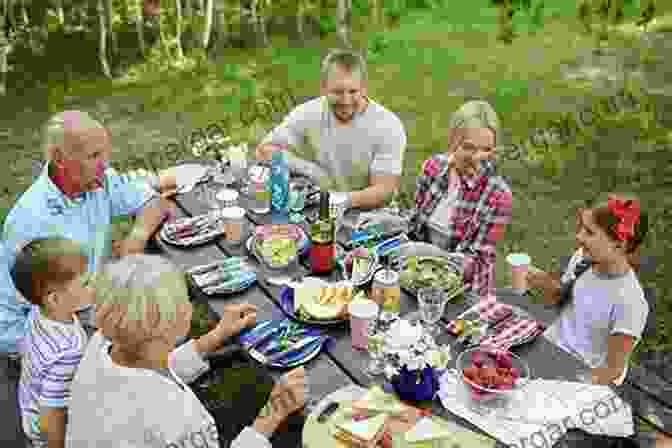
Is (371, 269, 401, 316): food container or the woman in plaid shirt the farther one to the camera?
the woman in plaid shirt

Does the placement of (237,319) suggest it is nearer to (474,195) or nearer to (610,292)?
(474,195)

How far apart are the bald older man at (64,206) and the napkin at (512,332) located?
1.61 meters

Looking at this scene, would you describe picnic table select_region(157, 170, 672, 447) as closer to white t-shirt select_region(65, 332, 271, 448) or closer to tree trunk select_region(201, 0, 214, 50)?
white t-shirt select_region(65, 332, 271, 448)

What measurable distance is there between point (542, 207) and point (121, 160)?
11.0 ft

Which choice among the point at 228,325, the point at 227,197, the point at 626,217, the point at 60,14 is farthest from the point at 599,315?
the point at 60,14

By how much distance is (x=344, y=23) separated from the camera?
7.29 metres

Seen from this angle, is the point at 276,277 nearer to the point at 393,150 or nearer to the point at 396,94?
the point at 393,150

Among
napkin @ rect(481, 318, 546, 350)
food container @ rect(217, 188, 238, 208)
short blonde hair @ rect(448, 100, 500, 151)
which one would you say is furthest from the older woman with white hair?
short blonde hair @ rect(448, 100, 500, 151)

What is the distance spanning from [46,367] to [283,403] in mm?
790

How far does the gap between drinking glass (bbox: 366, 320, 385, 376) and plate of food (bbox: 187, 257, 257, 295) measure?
1.97 feet

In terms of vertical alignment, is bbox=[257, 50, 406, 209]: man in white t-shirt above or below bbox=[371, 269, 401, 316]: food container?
above

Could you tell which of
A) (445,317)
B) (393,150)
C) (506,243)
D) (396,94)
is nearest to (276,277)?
(445,317)

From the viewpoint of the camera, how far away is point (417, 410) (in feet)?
7.20

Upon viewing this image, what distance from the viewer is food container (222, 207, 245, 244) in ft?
10.1
